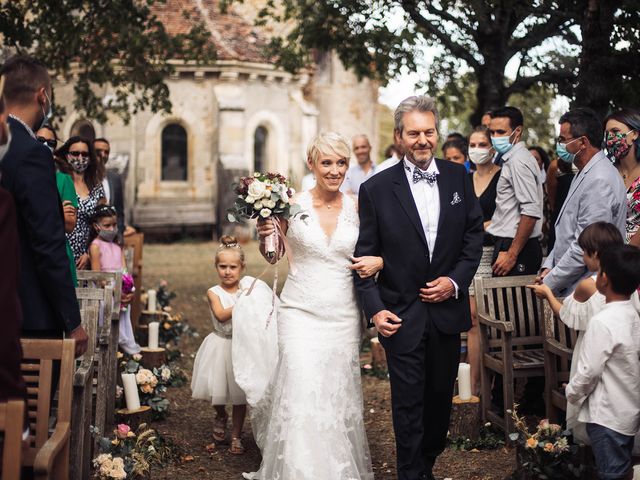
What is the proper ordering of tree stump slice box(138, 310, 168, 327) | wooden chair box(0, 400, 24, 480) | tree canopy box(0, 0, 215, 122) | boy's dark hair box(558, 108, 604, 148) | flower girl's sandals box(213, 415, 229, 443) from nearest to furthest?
→ wooden chair box(0, 400, 24, 480), boy's dark hair box(558, 108, 604, 148), flower girl's sandals box(213, 415, 229, 443), tree stump slice box(138, 310, 168, 327), tree canopy box(0, 0, 215, 122)

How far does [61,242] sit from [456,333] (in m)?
2.38

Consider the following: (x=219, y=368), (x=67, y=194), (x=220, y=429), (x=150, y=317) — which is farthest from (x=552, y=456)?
(x=150, y=317)

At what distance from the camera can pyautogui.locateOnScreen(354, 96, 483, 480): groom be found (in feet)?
18.0

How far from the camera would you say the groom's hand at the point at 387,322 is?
5.44 meters

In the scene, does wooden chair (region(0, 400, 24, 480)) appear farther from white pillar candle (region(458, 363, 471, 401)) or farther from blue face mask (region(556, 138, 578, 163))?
blue face mask (region(556, 138, 578, 163))

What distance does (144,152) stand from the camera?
3041cm

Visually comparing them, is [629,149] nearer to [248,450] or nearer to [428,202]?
[428,202]

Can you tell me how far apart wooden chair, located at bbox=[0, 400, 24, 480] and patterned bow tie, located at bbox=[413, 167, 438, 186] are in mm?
3000

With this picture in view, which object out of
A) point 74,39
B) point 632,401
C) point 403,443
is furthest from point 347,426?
point 74,39

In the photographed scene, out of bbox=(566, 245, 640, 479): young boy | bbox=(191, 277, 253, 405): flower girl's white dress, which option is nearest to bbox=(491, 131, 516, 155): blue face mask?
bbox=(191, 277, 253, 405): flower girl's white dress

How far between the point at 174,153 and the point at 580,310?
26.8m

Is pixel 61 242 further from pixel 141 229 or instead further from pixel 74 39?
pixel 141 229

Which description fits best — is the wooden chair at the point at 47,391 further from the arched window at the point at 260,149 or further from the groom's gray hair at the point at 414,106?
the arched window at the point at 260,149

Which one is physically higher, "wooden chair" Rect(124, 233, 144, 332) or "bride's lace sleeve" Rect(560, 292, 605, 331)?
"bride's lace sleeve" Rect(560, 292, 605, 331)
